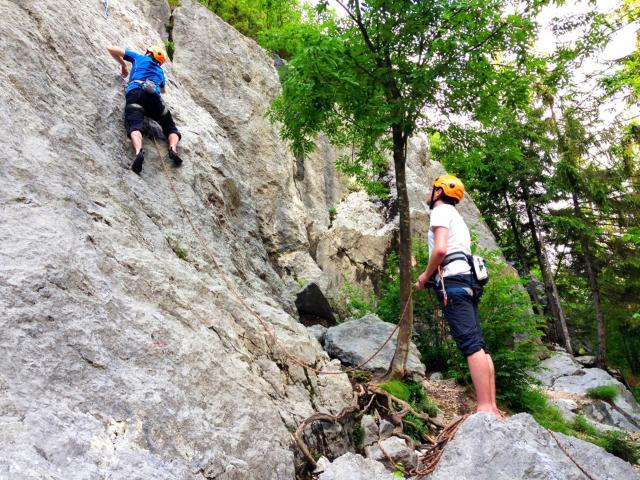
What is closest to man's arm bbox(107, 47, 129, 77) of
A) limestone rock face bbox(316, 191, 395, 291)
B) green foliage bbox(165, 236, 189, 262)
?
green foliage bbox(165, 236, 189, 262)

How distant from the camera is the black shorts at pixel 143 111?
5.82 metres

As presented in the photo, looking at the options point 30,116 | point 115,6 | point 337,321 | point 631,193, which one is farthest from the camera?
point 631,193

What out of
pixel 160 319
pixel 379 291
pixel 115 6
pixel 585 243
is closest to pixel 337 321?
pixel 379 291

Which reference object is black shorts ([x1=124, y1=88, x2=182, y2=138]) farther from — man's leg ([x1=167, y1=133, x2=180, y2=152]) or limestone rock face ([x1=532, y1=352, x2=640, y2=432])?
limestone rock face ([x1=532, y1=352, x2=640, y2=432])

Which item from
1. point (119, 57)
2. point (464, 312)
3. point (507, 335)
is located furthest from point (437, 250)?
point (507, 335)

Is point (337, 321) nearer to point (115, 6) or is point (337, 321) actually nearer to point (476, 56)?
point (476, 56)

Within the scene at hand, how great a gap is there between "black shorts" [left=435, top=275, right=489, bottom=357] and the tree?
9.29ft

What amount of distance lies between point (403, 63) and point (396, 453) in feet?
18.1

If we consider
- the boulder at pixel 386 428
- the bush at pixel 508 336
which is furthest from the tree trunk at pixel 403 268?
the bush at pixel 508 336

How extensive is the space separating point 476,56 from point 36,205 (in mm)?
6007

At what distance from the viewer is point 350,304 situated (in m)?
12.0

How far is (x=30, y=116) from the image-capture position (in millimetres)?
4348

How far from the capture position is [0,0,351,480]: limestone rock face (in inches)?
100

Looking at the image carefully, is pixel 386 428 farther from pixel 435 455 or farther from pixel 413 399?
pixel 435 455
